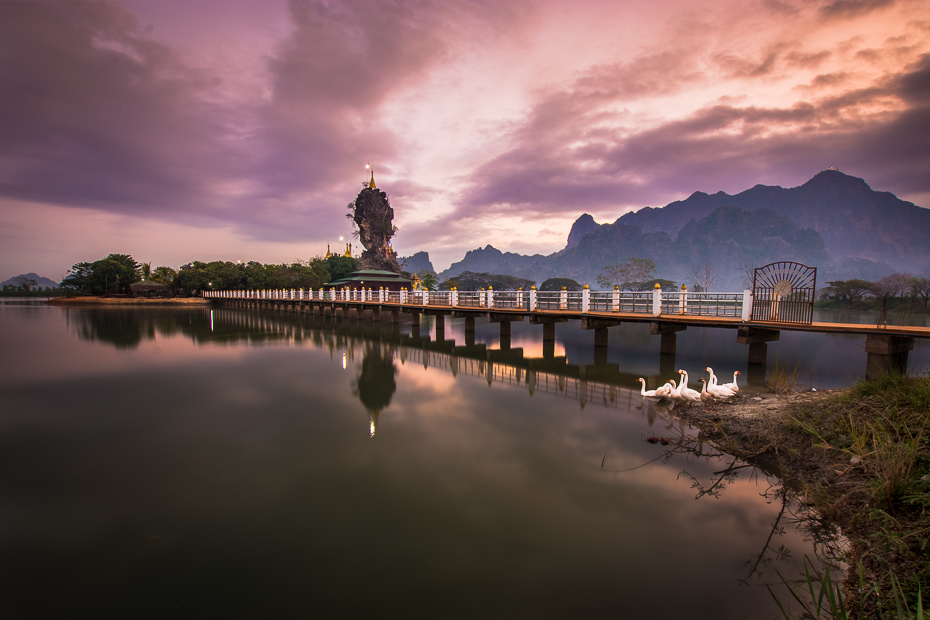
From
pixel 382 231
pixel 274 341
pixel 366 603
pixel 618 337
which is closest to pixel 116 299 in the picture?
pixel 382 231

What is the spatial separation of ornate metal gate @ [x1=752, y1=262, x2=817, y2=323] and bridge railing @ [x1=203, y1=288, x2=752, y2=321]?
461mm

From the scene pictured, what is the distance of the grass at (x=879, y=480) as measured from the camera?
3.53 m

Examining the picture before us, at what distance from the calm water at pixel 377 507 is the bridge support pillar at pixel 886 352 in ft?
7.60

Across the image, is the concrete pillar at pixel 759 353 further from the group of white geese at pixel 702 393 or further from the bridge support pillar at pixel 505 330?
the bridge support pillar at pixel 505 330

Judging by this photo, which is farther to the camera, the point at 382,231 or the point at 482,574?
the point at 382,231

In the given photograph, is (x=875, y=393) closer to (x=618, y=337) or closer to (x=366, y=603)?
(x=366, y=603)

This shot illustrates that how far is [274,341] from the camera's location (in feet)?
79.6

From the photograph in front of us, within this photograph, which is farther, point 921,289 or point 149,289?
point 149,289

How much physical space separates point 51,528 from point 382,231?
3599 inches

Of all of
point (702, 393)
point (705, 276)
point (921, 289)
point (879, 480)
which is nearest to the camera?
point (879, 480)

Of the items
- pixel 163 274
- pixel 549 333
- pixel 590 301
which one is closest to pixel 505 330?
pixel 549 333

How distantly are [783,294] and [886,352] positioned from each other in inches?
130

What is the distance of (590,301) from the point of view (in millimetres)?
17422

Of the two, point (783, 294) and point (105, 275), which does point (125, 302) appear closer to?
point (105, 275)
